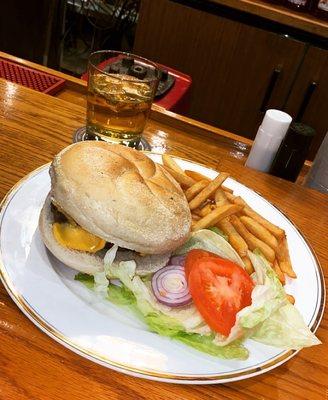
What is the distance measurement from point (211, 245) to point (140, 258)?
209mm

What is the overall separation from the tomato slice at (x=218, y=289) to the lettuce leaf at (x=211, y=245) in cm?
9

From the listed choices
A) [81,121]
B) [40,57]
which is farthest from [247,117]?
[81,121]

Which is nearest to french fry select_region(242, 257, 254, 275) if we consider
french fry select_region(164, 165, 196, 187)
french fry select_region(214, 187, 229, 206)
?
french fry select_region(214, 187, 229, 206)

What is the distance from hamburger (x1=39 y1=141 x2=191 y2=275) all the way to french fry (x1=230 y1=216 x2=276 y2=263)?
0.26 meters

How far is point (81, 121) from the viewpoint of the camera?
1.86 metres

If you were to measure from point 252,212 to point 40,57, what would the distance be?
136 inches

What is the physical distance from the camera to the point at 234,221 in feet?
4.69

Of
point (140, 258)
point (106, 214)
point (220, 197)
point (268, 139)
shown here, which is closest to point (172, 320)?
point (140, 258)

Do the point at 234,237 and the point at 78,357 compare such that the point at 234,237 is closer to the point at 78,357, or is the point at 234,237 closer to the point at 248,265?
the point at 248,265

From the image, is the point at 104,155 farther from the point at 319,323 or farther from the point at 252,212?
the point at 319,323

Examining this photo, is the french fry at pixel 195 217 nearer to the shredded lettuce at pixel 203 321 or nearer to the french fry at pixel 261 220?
the french fry at pixel 261 220

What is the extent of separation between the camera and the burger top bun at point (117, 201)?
3.64ft

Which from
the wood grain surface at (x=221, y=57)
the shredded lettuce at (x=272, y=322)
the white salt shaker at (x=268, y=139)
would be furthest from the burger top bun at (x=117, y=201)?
the wood grain surface at (x=221, y=57)

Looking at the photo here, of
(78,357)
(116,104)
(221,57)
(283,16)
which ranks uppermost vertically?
(283,16)
